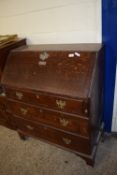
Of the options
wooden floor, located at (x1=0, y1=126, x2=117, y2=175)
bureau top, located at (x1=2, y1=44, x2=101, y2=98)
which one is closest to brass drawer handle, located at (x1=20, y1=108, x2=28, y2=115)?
bureau top, located at (x1=2, y1=44, x2=101, y2=98)

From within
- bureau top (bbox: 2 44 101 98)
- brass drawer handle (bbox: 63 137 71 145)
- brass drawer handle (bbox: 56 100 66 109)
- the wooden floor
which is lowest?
the wooden floor

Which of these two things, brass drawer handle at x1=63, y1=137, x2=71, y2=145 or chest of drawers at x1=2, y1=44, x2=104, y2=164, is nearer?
chest of drawers at x1=2, y1=44, x2=104, y2=164

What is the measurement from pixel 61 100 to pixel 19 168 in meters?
0.94

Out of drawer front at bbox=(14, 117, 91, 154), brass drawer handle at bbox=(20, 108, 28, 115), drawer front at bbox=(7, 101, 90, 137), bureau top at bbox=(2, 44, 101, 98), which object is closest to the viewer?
bureau top at bbox=(2, 44, 101, 98)

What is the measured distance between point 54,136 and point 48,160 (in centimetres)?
32

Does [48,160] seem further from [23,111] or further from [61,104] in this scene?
[61,104]

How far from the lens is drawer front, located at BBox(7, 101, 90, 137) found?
122 centimetres

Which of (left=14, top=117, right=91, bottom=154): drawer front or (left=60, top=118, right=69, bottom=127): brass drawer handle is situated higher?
(left=60, top=118, right=69, bottom=127): brass drawer handle

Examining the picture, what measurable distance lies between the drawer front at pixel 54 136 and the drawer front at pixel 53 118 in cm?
8

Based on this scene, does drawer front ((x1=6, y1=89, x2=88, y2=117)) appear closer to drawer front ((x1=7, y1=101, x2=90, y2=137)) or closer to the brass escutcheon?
drawer front ((x1=7, y1=101, x2=90, y2=137))

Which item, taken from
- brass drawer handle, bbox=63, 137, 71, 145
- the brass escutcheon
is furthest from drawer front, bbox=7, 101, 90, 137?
the brass escutcheon

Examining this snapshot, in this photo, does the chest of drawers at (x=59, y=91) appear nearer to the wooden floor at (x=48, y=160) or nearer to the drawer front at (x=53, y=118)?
the drawer front at (x=53, y=118)

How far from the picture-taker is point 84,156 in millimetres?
1433

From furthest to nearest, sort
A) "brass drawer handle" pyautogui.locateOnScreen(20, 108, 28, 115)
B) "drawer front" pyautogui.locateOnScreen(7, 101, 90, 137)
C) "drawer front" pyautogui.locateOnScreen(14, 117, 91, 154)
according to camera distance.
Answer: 1. "brass drawer handle" pyautogui.locateOnScreen(20, 108, 28, 115)
2. "drawer front" pyautogui.locateOnScreen(14, 117, 91, 154)
3. "drawer front" pyautogui.locateOnScreen(7, 101, 90, 137)
